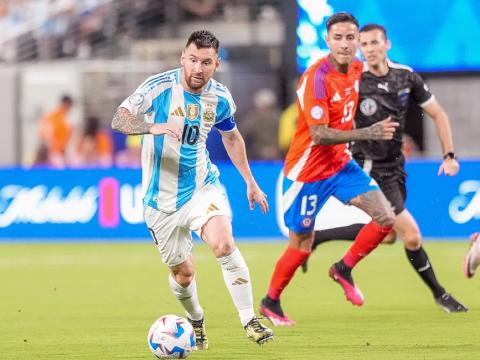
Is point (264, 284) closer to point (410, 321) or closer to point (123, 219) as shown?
point (410, 321)

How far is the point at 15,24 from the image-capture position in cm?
2588

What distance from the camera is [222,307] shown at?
1134 centimetres

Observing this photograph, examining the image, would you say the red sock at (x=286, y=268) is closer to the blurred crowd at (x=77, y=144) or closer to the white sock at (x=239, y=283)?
the white sock at (x=239, y=283)

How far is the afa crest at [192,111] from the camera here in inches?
343

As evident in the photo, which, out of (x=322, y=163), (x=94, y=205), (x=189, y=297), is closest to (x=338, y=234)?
(x=322, y=163)

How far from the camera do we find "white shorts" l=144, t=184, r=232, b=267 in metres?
8.70

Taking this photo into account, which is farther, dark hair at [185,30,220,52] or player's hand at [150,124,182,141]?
dark hair at [185,30,220,52]

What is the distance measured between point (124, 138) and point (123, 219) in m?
3.32

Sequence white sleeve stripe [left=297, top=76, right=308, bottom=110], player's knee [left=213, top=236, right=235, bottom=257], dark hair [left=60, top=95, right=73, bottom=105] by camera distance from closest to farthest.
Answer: player's knee [left=213, top=236, right=235, bottom=257] < white sleeve stripe [left=297, top=76, right=308, bottom=110] < dark hair [left=60, top=95, right=73, bottom=105]

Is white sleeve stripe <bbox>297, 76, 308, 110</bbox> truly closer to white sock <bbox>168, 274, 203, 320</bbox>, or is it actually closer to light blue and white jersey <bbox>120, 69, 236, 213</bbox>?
light blue and white jersey <bbox>120, 69, 236, 213</bbox>

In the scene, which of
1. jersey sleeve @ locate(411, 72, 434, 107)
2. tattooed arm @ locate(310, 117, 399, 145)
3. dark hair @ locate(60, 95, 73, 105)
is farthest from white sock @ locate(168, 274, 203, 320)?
dark hair @ locate(60, 95, 73, 105)

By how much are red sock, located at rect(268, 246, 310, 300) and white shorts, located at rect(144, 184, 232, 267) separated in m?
1.46

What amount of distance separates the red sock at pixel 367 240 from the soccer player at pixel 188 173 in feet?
6.45

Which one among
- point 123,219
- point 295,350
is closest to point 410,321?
point 295,350
